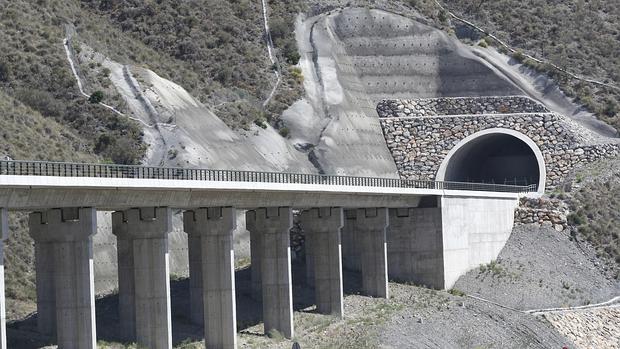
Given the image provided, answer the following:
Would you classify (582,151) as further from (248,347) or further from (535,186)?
(248,347)

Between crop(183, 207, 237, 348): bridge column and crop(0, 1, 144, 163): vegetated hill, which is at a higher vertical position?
crop(0, 1, 144, 163): vegetated hill

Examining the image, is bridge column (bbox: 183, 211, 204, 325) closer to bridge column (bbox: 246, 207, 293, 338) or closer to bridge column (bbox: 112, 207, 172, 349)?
bridge column (bbox: 246, 207, 293, 338)

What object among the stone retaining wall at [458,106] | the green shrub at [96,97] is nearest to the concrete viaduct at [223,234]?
the green shrub at [96,97]

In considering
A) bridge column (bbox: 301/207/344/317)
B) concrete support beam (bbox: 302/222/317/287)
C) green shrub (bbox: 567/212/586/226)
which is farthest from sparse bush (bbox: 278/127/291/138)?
bridge column (bbox: 301/207/344/317)

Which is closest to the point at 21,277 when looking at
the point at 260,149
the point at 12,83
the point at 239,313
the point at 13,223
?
the point at 13,223

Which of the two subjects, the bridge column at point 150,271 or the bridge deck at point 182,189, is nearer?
the bridge deck at point 182,189

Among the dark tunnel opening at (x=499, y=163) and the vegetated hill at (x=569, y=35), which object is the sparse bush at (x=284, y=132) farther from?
the vegetated hill at (x=569, y=35)
